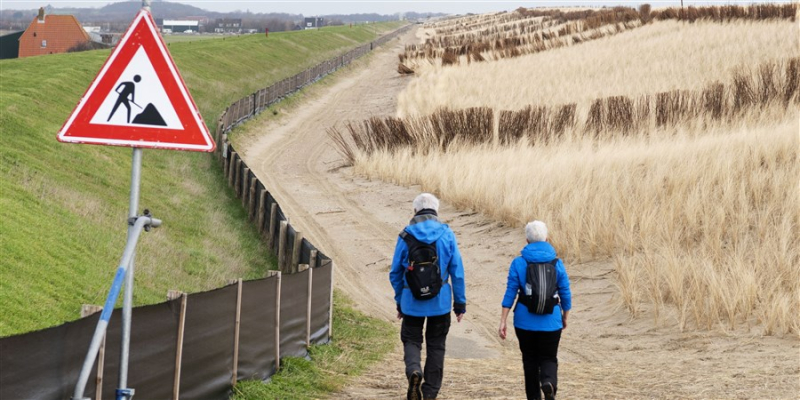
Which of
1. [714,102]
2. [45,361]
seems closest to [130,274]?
[45,361]

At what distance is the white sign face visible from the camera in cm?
516

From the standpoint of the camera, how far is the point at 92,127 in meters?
5.15

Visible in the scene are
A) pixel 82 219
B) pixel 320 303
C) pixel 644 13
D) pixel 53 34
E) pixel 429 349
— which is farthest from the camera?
pixel 53 34

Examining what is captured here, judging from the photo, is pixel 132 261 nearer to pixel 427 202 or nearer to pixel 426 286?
pixel 426 286

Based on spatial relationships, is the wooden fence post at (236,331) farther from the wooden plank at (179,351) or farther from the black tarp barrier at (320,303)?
the black tarp barrier at (320,303)

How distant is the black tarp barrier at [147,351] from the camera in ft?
21.1

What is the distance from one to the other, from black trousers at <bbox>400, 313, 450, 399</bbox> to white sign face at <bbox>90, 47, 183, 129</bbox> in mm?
3334

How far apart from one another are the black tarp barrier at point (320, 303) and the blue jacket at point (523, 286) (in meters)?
3.29

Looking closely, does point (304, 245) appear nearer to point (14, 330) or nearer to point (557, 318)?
point (14, 330)

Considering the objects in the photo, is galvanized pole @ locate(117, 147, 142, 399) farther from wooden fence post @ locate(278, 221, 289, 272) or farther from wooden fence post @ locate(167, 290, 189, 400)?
wooden fence post @ locate(278, 221, 289, 272)

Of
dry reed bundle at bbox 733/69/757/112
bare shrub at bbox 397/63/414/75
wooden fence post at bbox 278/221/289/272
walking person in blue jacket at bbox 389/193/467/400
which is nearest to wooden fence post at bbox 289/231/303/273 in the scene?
wooden fence post at bbox 278/221/289/272

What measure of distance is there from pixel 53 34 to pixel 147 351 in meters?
84.6

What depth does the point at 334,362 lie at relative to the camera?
10055 millimetres

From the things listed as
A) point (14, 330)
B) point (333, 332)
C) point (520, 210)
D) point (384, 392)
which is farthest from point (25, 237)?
point (520, 210)
